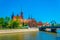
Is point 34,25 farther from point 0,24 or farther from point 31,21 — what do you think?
point 0,24

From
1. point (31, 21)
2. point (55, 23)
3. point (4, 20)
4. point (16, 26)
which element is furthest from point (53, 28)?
point (31, 21)

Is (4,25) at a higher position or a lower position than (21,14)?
lower

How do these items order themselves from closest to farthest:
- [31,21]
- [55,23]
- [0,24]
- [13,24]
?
[0,24]
[13,24]
[55,23]
[31,21]

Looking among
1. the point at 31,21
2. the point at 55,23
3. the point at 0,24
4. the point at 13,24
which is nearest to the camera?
the point at 0,24

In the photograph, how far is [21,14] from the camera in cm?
19988

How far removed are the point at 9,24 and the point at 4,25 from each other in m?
3.63

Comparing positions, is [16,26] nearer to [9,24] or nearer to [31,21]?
[9,24]

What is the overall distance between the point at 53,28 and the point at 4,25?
34910 mm

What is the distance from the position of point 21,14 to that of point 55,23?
6073cm

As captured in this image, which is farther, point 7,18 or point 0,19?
point 7,18

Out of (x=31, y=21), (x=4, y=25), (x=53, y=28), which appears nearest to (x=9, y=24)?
(x=4, y=25)

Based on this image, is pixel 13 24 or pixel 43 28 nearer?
pixel 13 24

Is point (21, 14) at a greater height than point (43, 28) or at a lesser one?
greater

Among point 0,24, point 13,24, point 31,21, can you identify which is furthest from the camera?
point 31,21
